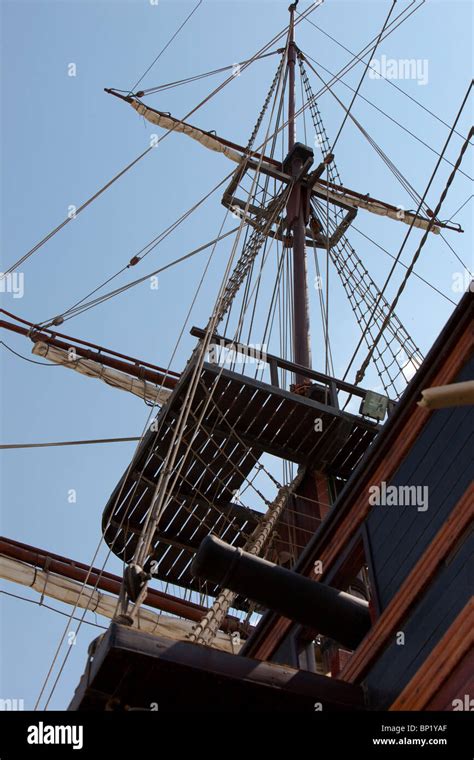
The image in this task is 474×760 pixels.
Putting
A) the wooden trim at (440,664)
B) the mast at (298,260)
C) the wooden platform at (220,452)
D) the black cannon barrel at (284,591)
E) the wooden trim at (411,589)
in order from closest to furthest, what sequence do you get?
the wooden trim at (440,664)
the black cannon barrel at (284,591)
the wooden trim at (411,589)
the wooden platform at (220,452)
the mast at (298,260)

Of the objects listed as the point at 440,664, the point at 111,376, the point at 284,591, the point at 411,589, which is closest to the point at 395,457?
the point at 411,589

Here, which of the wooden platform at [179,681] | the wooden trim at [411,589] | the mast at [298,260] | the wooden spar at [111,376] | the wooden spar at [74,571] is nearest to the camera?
the wooden platform at [179,681]

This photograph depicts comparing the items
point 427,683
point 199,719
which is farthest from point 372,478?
point 199,719

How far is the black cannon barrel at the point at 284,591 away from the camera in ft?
17.7

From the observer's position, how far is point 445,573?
548 cm

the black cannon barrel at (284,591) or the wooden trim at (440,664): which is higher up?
the black cannon barrel at (284,591)

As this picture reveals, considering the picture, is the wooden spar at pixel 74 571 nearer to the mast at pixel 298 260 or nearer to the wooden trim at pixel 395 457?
the mast at pixel 298 260

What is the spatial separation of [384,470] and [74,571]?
7.48 m

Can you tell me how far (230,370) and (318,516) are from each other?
207 centimetres

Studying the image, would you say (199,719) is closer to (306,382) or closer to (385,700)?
(385,700)

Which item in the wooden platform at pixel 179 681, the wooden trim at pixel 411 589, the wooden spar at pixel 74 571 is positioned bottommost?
the wooden platform at pixel 179 681

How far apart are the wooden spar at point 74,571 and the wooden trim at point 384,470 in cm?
→ 617

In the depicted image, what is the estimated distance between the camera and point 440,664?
5086mm

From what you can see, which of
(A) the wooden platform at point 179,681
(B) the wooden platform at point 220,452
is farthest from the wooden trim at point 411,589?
(B) the wooden platform at point 220,452
